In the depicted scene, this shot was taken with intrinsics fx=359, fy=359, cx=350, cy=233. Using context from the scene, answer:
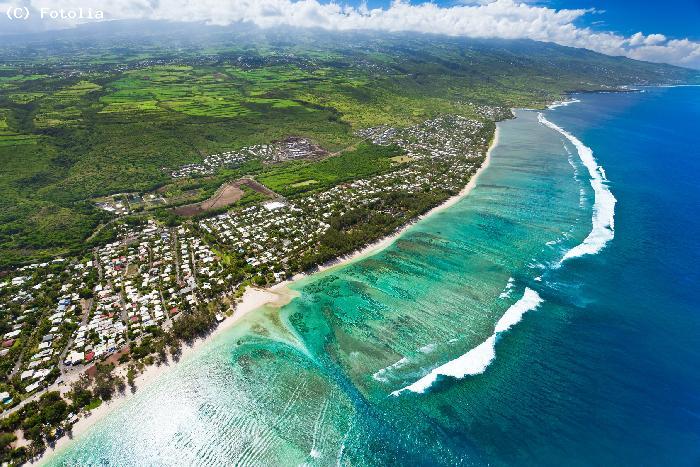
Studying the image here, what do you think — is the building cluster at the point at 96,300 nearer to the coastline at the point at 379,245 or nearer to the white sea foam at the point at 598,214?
the coastline at the point at 379,245

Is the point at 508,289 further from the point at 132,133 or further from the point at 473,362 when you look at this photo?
the point at 132,133

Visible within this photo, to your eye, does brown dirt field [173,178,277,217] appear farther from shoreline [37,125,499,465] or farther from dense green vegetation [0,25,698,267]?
shoreline [37,125,499,465]

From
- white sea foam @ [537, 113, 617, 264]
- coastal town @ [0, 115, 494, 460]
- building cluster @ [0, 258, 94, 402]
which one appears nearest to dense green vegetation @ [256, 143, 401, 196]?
coastal town @ [0, 115, 494, 460]

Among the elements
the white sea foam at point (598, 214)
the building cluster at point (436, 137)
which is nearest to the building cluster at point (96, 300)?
the white sea foam at point (598, 214)

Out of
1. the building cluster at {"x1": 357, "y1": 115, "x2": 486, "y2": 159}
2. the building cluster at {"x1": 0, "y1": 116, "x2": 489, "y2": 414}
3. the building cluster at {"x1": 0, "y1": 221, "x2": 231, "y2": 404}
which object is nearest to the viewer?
the building cluster at {"x1": 0, "y1": 221, "x2": 231, "y2": 404}

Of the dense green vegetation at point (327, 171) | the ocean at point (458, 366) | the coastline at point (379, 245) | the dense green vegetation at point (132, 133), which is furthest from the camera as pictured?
the dense green vegetation at point (327, 171)

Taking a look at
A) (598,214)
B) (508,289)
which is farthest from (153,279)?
(598,214)
